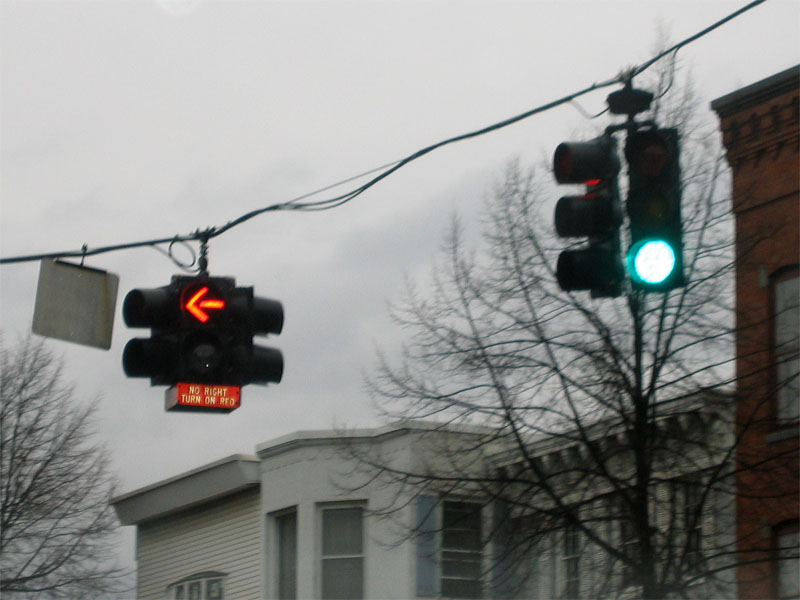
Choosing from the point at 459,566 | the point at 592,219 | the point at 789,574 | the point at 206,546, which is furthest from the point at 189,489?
the point at 592,219

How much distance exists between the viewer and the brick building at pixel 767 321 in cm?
1912

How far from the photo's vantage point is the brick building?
62.7 feet

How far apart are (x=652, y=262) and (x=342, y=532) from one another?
63.7 feet

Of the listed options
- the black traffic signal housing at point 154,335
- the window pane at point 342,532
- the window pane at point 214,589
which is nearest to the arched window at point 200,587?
the window pane at point 214,589

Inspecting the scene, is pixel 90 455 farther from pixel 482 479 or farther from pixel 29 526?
pixel 482 479

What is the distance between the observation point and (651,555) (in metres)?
17.8

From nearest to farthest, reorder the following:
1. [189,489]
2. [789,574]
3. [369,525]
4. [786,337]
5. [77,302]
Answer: [77,302] < [789,574] < [786,337] < [369,525] < [189,489]

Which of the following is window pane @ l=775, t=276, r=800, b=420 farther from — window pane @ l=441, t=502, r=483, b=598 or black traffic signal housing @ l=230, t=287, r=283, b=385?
black traffic signal housing @ l=230, t=287, r=283, b=385

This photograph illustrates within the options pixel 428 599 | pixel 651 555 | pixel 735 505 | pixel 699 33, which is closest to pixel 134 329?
pixel 699 33

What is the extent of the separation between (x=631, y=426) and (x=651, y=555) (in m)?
1.73

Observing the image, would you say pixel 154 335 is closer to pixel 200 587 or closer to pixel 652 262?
pixel 652 262

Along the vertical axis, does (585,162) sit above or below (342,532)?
below

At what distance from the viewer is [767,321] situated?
20781 mm

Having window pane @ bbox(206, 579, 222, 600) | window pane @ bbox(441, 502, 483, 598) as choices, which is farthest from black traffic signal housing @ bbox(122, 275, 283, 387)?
window pane @ bbox(206, 579, 222, 600)
